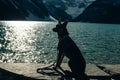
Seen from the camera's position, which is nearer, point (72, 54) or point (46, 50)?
point (72, 54)

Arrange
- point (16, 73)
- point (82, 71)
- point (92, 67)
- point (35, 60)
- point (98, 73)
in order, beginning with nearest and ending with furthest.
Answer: point (82, 71) → point (16, 73) → point (98, 73) → point (92, 67) → point (35, 60)

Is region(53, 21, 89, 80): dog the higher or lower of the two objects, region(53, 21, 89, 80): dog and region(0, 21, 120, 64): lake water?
the higher

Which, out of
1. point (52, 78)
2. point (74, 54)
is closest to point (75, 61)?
point (74, 54)

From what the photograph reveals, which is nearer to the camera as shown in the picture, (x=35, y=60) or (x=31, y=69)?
(x=31, y=69)

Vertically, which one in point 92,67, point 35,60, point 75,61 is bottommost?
point 35,60

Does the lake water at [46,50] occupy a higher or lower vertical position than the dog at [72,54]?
lower

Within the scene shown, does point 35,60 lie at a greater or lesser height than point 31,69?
lesser

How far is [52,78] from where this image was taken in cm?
1209

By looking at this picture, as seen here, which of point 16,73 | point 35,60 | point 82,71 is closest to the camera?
point 82,71

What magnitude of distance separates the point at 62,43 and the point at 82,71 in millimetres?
1621

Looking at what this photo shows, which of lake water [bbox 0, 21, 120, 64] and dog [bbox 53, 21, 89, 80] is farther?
lake water [bbox 0, 21, 120, 64]

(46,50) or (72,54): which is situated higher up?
(72,54)

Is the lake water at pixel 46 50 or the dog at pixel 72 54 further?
the lake water at pixel 46 50

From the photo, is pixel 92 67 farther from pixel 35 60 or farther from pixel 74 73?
pixel 35 60
